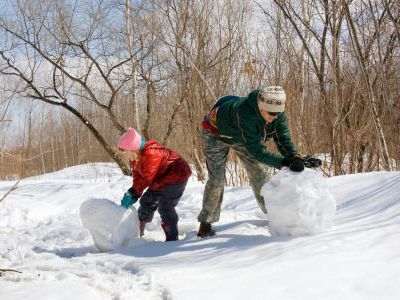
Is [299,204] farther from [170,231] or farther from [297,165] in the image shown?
[170,231]

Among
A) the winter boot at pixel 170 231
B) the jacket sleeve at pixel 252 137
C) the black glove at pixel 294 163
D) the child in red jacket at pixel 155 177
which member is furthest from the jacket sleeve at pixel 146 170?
the black glove at pixel 294 163

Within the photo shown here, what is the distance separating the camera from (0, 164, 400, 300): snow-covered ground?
1852mm

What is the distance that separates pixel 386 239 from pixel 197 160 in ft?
15.3

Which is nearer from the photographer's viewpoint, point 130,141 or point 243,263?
point 243,263

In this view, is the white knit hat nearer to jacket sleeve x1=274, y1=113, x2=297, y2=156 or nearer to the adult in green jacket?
the adult in green jacket

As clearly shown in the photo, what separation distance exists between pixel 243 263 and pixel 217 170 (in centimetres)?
119

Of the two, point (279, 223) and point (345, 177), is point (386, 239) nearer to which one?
point (279, 223)

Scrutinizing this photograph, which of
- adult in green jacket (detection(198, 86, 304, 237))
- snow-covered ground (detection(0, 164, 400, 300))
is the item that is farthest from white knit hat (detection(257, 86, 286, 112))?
snow-covered ground (detection(0, 164, 400, 300))

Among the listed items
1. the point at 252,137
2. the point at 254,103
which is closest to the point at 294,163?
the point at 252,137

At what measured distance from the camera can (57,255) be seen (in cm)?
313

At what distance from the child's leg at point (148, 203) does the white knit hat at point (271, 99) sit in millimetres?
1185

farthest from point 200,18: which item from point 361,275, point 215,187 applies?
point 361,275

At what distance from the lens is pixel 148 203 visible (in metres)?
3.56

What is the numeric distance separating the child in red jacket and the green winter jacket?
1.60 feet
